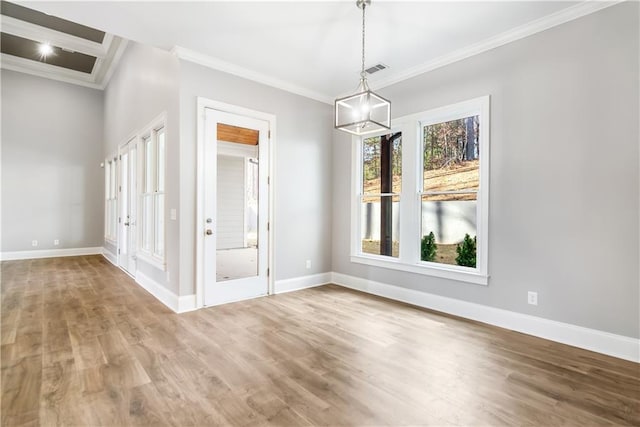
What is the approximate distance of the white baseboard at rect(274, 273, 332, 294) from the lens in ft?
15.5

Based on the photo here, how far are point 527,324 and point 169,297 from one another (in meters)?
4.06

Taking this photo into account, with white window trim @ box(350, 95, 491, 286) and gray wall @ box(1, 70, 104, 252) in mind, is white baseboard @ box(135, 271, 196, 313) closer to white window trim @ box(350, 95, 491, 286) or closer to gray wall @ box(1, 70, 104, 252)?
white window trim @ box(350, 95, 491, 286)

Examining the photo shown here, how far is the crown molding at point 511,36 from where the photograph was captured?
2.82 metres

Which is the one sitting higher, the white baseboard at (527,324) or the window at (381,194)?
the window at (381,194)

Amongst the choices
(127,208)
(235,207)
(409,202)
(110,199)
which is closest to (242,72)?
(235,207)

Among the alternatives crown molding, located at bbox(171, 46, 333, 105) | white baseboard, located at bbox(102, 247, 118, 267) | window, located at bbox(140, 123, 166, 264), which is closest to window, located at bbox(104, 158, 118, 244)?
white baseboard, located at bbox(102, 247, 118, 267)

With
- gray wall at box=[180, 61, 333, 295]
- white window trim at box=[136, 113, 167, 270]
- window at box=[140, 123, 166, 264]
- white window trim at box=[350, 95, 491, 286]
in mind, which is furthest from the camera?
window at box=[140, 123, 166, 264]

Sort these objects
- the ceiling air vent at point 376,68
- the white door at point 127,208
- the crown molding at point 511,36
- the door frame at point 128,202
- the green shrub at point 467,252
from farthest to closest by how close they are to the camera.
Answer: the white door at point 127,208 → the door frame at point 128,202 → the ceiling air vent at point 376,68 → the green shrub at point 467,252 → the crown molding at point 511,36

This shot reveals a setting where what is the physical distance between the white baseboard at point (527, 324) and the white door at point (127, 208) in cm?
426

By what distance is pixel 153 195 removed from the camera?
15.3 ft

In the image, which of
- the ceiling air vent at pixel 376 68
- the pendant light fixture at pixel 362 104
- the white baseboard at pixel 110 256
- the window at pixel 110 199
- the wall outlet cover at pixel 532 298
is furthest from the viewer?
the window at pixel 110 199

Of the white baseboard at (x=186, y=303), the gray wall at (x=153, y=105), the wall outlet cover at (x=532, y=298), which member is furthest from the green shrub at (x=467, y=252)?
the gray wall at (x=153, y=105)

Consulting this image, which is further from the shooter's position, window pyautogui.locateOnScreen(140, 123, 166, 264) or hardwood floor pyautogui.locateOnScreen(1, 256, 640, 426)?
window pyautogui.locateOnScreen(140, 123, 166, 264)

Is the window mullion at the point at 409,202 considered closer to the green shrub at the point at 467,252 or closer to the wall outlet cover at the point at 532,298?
the green shrub at the point at 467,252
